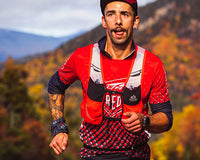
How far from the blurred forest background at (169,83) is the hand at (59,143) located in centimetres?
26

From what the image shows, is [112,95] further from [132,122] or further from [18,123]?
[18,123]

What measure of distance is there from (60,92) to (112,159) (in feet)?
2.86

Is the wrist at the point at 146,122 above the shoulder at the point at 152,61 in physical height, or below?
below

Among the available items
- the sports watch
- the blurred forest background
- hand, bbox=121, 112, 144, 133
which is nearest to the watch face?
the sports watch

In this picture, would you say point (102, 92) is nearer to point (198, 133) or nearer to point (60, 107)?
point (60, 107)

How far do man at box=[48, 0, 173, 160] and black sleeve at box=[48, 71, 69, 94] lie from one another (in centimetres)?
29

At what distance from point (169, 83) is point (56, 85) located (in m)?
105

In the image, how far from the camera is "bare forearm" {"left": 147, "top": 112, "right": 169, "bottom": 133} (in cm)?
247

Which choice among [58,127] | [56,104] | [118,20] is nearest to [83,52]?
[118,20]

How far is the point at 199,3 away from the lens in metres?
152

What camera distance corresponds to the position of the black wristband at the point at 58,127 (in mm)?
2795

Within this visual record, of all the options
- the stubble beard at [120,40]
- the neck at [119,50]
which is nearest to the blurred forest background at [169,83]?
the neck at [119,50]

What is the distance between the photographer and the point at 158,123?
253cm

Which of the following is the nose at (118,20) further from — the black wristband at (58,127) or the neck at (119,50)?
the black wristband at (58,127)
